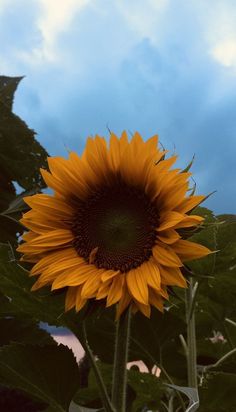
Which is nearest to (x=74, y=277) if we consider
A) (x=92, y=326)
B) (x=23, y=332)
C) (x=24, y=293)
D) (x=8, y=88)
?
(x=24, y=293)

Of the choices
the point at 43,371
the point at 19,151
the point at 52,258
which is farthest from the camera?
the point at 19,151

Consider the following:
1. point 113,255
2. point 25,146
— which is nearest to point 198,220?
point 113,255

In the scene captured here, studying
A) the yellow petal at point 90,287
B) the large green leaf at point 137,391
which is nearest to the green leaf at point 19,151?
the large green leaf at point 137,391

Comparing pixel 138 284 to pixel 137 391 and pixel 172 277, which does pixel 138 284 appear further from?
pixel 137 391

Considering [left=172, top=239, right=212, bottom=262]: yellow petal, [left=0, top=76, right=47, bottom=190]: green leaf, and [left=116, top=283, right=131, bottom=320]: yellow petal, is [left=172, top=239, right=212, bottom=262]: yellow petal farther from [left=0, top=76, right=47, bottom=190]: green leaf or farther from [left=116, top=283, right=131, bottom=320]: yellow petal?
[left=0, top=76, right=47, bottom=190]: green leaf

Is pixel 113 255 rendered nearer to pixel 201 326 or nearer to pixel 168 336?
pixel 168 336

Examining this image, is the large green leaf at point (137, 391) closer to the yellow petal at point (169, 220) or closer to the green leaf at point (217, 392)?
the green leaf at point (217, 392)
